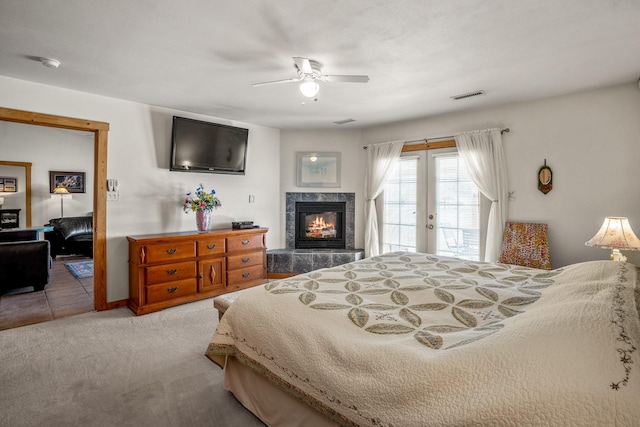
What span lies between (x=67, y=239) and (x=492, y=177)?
8.54 m

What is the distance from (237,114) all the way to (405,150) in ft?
8.72

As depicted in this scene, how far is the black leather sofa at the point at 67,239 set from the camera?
22.8ft

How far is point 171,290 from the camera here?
12.6 ft

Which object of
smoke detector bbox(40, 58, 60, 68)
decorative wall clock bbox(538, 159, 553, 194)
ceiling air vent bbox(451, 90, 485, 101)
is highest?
ceiling air vent bbox(451, 90, 485, 101)

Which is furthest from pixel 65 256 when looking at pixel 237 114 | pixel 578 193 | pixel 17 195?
pixel 578 193

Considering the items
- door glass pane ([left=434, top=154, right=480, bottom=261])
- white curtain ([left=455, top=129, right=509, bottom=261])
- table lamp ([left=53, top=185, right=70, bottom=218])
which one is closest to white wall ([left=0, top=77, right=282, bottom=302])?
door glass pane ([left=434, top=154, right=480, bottom=261])

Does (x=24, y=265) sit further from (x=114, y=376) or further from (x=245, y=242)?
(x=114, y=376)

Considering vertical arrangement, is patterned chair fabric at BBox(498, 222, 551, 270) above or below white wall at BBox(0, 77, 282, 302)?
below

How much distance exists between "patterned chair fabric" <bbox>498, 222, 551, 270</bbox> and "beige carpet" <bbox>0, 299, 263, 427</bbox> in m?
3.51

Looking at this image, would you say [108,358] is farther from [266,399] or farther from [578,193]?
[578,193]

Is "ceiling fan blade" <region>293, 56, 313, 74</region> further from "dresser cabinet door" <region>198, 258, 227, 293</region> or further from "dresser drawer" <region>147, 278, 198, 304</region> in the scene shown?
"dresser drawer" <region>147, 278, 198, 304</region>

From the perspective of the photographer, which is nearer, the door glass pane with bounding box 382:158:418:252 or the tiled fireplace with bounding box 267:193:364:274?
the door glass pane with bounding box 382:158:418:252

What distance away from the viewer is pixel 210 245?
165 inches

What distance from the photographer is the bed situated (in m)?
0.86
